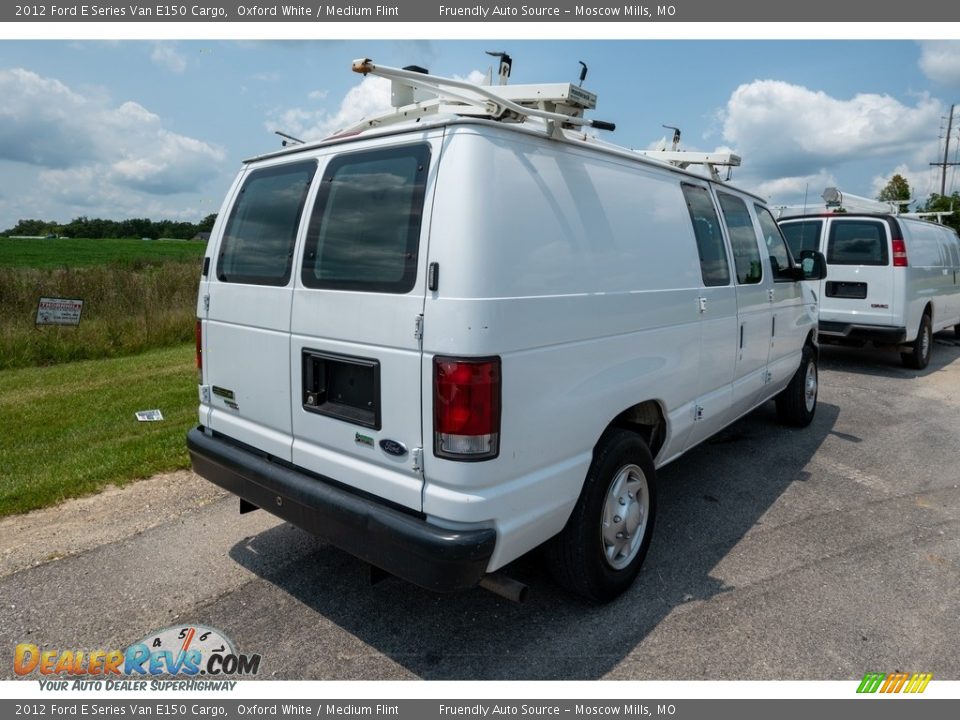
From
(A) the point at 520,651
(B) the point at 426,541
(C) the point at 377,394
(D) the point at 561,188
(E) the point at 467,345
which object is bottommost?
(A) the point at 520,651

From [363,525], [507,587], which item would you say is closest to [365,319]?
[363,525]

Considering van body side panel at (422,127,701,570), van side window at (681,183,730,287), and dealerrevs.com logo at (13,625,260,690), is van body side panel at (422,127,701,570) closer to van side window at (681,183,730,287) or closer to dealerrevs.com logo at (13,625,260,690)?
van side window at (681,183,730,287)

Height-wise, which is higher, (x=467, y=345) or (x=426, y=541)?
(x=467, y=345)

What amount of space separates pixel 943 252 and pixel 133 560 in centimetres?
1262

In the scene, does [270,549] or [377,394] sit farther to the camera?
[270,549]

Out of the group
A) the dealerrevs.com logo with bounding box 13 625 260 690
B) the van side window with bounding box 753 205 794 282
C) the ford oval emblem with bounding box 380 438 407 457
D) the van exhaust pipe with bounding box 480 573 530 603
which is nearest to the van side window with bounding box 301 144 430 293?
the ford oval emblem with bounding box 380 438 407 457

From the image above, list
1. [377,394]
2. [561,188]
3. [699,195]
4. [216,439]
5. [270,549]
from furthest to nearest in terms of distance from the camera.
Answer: [699,195] < [270,549] < [216,439] < [561,188] < [377,394]

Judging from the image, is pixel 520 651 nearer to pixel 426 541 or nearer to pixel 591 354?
pixel 426 541

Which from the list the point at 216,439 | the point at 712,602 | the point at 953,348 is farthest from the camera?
the point at 953,348

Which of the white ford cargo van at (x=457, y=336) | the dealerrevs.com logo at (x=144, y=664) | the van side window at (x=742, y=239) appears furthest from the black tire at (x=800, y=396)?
the dealerrevs.com logo at (x=144, y=664)

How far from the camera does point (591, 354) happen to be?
304cm

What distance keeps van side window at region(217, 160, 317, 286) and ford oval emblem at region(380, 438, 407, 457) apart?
103 centimetres

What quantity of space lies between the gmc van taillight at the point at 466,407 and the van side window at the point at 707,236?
2.15 metres

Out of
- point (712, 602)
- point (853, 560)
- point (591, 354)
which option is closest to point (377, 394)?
point (591, 354)
